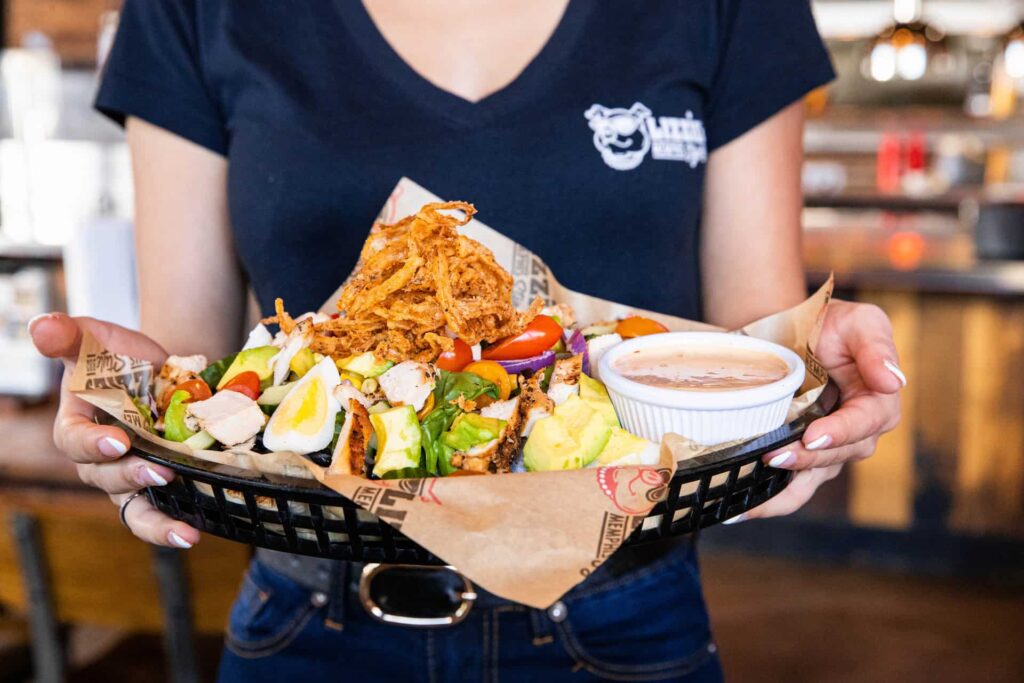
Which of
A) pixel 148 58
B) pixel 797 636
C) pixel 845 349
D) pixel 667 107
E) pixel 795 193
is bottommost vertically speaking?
pixel 797 636

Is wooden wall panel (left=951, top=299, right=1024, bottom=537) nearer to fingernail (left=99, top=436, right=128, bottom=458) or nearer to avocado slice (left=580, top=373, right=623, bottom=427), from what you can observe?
avocado slice (left=580, top=373, right=623, bottom=427)

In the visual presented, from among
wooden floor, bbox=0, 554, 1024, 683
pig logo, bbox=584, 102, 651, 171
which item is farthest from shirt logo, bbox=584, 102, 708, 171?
wooden floor, bbox=0, 554, 1024, 683

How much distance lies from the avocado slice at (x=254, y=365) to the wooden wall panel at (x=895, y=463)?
10.2ft

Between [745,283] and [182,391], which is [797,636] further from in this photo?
[182,391]

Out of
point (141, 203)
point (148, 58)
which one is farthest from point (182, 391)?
point (148, 58)

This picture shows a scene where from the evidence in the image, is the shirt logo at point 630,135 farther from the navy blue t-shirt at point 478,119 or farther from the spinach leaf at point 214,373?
the spinach leaf at point 214,373

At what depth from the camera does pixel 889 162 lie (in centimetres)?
757

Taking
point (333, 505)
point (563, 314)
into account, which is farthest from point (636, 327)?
point (333, 505)

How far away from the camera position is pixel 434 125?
133 cm

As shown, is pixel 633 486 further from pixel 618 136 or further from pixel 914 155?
pixel 914 155

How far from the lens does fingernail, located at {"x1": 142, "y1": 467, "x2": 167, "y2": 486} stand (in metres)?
0.91

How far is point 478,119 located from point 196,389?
54cm

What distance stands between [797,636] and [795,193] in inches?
97.3

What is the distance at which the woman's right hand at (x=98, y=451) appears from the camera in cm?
90
